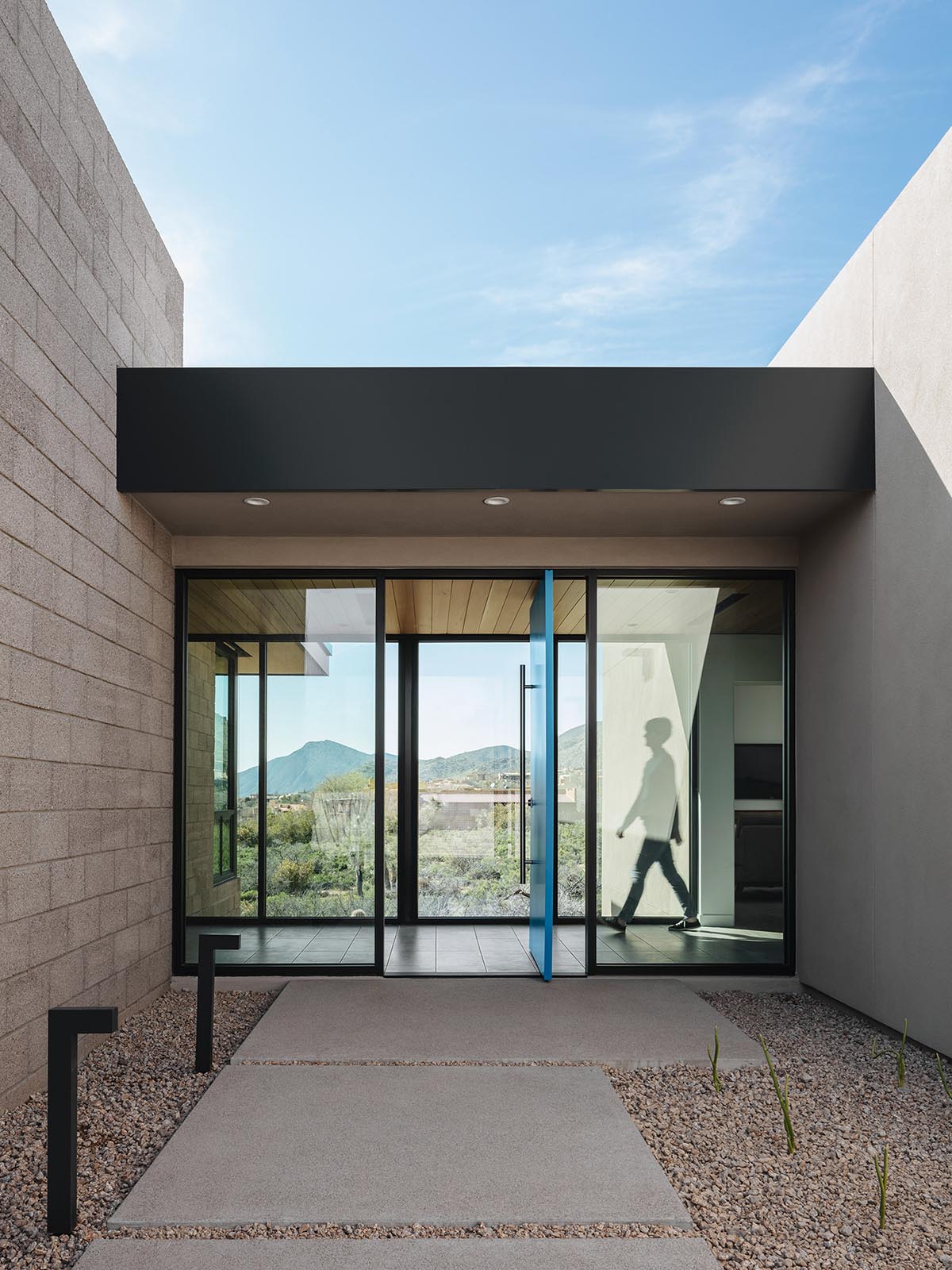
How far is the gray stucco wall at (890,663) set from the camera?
4.41 meters

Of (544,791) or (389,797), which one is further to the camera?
(389,797)

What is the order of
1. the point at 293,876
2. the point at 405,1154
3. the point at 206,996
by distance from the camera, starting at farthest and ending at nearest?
the point at 293,876
the point at 206,996
the point at 405,1154

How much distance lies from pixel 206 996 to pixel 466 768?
4500 millimetres

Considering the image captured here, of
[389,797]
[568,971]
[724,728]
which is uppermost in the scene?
[724,728]

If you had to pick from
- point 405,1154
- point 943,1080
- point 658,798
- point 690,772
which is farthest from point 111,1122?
point 690,772

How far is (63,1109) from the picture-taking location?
2.73 metres

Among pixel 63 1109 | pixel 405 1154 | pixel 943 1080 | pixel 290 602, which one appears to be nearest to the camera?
pixel 63 1109

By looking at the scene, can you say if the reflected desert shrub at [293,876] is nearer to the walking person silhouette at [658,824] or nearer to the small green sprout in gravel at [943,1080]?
the walking person silhouette at [658,824]

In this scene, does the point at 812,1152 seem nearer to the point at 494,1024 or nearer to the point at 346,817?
the point at 494,1024

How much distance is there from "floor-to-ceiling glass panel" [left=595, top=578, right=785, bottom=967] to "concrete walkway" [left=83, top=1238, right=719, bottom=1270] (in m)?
3.36

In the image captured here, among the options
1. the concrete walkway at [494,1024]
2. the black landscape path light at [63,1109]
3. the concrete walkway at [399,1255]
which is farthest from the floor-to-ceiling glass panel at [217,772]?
the concrete walkway at [399,1255]

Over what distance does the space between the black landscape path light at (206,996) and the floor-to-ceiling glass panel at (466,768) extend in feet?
14.2

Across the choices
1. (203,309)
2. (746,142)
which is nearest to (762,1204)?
(746,142)

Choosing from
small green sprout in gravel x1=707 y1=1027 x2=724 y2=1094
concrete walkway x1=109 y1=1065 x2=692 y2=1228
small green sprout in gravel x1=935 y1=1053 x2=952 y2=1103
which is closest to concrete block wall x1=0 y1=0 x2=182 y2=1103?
concrete walkway x1=109 y1=1065 x2=692 y2=1228
